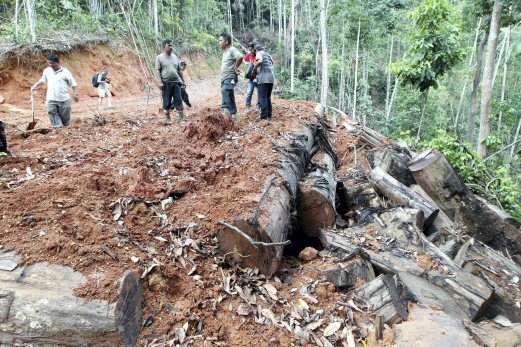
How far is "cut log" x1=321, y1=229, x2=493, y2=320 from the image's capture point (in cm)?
364

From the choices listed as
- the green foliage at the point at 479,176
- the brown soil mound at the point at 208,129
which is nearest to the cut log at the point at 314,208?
the brown soil mound at the point at 208,129

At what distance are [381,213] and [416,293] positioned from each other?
1.54 metres

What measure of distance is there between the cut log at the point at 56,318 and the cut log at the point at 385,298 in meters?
2.07

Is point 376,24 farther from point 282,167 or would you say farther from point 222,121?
point 282,167

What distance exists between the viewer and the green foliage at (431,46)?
27.4ft

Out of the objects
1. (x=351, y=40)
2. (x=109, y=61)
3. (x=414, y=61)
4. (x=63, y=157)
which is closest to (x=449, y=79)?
(x=351, y=40)

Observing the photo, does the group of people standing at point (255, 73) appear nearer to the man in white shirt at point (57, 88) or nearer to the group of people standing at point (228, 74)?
the group of people standing at point (228, 74)

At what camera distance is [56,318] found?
225 cm

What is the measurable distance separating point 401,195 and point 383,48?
91.8 ft

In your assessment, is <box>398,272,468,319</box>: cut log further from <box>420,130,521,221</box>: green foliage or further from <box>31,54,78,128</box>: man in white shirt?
<box>31,54,78,128</box>: man in white shirt

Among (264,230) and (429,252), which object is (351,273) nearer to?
(264,230)

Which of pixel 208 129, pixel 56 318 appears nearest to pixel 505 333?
pixel 56 318

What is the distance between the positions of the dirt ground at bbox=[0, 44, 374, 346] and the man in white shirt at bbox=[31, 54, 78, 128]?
1263mm

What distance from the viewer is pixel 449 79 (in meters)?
31.8
